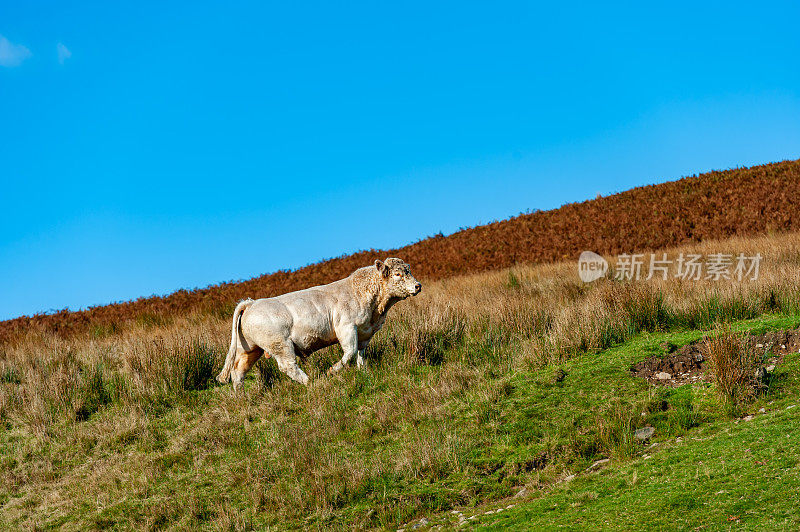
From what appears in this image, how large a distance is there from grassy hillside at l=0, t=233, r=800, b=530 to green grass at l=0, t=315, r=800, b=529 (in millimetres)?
28

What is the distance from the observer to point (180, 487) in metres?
8.30

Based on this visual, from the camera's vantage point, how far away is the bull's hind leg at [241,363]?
10242 mm

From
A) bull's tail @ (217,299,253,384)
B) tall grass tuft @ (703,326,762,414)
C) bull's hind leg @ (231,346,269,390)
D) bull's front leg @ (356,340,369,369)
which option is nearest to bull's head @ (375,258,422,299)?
bull's front leg @ (356,340,369,369)

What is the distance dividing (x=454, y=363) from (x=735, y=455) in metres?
5.26

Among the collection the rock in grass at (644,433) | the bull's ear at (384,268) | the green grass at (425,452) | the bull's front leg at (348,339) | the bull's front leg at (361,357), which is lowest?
the rock in grass at (644,433)

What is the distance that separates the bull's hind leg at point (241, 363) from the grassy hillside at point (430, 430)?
9.5 inches

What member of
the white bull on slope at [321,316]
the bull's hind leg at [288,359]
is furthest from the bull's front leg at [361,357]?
the bull's hind leg at [288,359]

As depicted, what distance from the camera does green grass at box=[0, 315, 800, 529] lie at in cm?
552

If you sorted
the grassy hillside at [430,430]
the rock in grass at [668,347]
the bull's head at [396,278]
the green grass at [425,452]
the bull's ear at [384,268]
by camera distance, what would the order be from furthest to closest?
the bull's ear at [384,268] < the bull's head at [396,278] < the rock in grass at [668,347] < the grassy hillside at [430,430] < the green grass at [425,452]

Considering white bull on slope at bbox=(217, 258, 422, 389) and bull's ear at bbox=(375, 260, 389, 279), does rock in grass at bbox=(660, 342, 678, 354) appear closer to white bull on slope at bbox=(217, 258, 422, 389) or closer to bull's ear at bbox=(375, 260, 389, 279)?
white bull on slope at bbox=(217, 258, 422, 389)

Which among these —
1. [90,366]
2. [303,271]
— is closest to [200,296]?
[303,271]

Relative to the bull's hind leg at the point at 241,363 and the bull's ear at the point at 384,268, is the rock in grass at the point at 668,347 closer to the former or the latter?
the bull's ear at the point at 384,268

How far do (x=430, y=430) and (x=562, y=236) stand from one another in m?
21.5

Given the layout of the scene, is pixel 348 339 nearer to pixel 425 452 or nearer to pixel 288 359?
pixel 288 359
